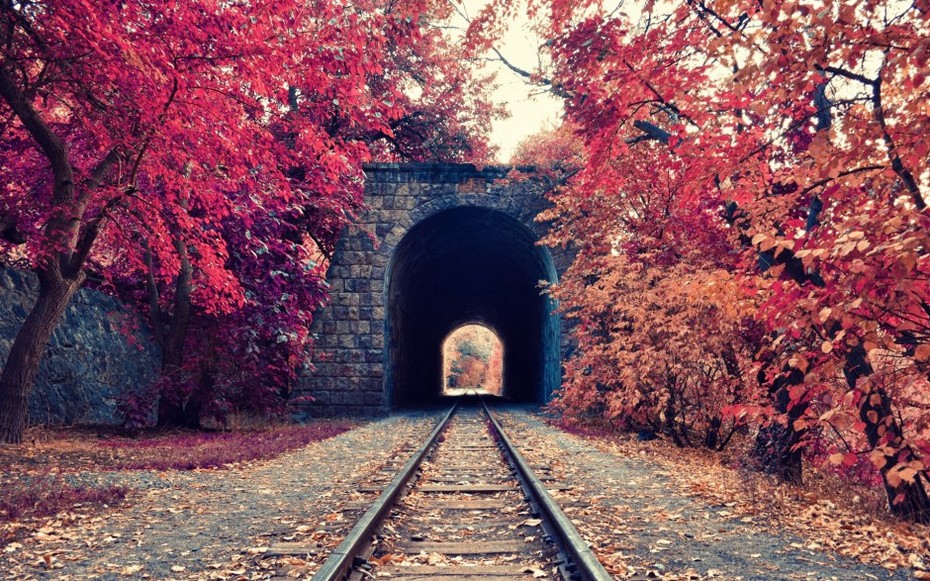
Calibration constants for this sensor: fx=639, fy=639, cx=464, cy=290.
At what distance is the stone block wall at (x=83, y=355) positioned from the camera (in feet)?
38.4

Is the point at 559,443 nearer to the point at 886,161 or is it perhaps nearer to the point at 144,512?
the point at 144,512

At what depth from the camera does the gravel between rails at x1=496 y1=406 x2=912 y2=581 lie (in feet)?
13.3

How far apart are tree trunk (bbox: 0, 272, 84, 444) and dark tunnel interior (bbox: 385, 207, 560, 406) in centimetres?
969

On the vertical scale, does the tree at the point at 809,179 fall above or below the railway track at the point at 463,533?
above

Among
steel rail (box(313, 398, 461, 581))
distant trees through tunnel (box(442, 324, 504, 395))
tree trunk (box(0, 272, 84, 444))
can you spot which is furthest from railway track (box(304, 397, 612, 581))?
distant trees through tunnel (box(442, 324, 504, 395))

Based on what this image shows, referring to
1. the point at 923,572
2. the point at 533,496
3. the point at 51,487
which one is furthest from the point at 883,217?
the point at 51,487

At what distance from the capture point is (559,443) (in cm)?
1111

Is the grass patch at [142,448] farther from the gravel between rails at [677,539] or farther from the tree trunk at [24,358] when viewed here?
the gravel between rails at [677,539]

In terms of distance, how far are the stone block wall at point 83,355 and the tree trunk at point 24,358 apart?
2.92m

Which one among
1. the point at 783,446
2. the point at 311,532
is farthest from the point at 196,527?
the point at 783,446

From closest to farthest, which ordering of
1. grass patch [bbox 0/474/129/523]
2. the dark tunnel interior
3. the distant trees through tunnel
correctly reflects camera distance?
1. grass patch [bbox 0/474/129/523]
2. the dark tunnel interior
3. the distant trees through tunnel

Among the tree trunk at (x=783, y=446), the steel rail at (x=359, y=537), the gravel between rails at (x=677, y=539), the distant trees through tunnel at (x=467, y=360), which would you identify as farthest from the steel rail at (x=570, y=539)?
the distant trees through tunnel at (x=467, y=360)

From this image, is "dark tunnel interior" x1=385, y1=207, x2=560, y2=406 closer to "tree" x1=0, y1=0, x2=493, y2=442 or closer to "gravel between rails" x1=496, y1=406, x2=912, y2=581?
"tree" x1=0, y1=0, x2=493, y2=442

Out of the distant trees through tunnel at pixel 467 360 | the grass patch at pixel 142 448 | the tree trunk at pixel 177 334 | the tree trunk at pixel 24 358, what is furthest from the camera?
the distant trees through tunnel at pixel 467 360
